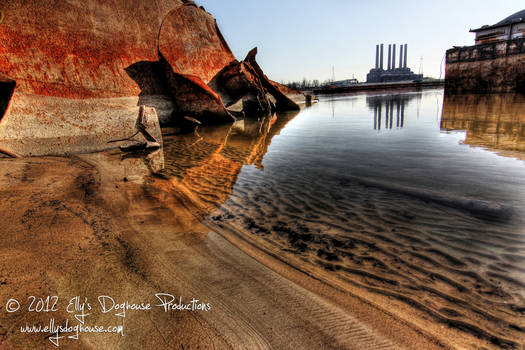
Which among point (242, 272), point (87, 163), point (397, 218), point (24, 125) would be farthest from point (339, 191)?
point (24, 125)

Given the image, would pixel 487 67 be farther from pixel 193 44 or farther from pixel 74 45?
pixel 74 45

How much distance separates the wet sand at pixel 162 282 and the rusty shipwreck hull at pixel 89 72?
2.64 metres

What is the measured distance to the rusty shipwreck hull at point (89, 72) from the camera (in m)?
4.68

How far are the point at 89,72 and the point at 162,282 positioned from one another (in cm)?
599

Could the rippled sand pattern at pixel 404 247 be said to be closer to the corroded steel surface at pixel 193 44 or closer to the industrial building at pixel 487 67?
the corroded steel surface at pixel 193 44

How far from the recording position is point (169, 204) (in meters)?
2.88

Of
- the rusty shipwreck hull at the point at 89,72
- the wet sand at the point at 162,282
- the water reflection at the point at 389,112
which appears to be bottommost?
the wet sand at the point at 162,282

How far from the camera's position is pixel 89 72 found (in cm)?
574

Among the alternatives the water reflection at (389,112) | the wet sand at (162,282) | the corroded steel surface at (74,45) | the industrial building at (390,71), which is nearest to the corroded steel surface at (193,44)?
the corroded steel surface at (74,45)

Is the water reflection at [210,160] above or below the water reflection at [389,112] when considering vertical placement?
below

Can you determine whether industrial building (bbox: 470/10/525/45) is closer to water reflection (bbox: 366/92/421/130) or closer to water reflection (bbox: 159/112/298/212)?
water reflection (bbox: 366/92/421/130)

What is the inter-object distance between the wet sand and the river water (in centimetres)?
23

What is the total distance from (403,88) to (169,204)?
53471 mm

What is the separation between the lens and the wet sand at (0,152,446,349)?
1.23m
